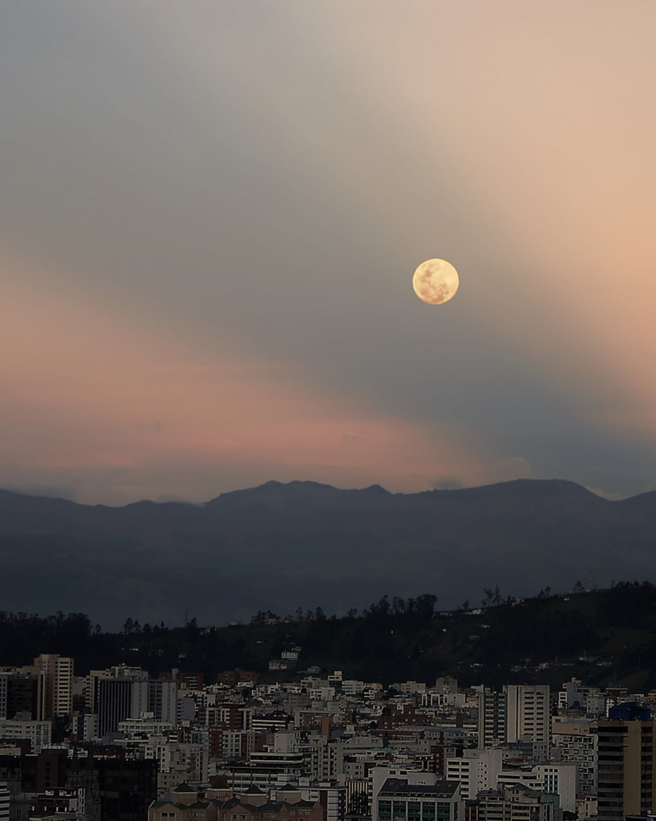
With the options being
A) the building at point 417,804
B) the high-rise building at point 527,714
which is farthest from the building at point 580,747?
the building at point 417,804

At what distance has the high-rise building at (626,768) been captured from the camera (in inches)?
1666

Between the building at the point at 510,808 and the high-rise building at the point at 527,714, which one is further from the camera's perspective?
the high-rise building at the point at 527,714

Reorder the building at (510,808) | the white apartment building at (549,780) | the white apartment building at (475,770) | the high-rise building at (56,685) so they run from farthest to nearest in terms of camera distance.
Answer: the high-rise building at (56,685) → the white apartment building at (475,770) → the white apartment building at (549,780) → the building at (510,808)

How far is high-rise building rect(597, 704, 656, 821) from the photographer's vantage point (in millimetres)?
42312

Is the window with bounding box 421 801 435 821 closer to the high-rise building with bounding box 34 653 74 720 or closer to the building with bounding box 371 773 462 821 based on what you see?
the building with bounding box 371 773 462 821

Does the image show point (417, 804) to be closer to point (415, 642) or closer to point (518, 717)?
point (518, 717)

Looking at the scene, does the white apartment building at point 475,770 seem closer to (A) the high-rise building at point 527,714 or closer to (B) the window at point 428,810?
(B) the window at point 428,810

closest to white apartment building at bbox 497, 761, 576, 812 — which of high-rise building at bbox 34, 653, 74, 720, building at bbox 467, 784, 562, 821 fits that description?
building at bbox 467, 784, 562, 821

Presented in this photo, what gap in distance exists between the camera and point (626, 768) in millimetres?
42594

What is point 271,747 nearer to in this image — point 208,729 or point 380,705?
point 208,729

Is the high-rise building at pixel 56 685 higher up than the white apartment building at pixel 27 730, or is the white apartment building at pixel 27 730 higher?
the high-rise building at pixel 56 685

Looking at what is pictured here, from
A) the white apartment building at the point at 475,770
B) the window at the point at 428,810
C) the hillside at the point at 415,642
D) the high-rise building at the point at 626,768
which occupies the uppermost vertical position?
the hillside at the point at 415,642

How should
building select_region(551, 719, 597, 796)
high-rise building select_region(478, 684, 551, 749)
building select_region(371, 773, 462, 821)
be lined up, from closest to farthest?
building select_region(371, 773, 462, 821), building select_region(551, 719, 597, 796), high-rise building select_region(478, 684, 551, 749)

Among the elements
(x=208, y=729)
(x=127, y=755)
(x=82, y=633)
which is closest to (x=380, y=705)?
(x=208, y=729)
